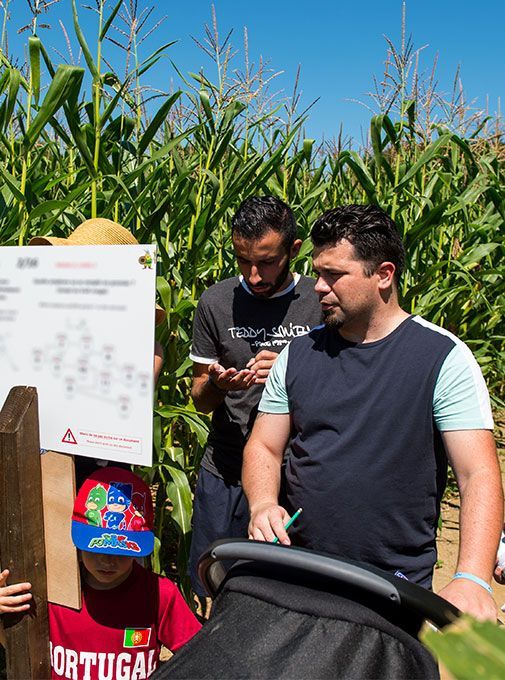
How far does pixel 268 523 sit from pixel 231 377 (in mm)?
728

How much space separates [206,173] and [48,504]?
193 cm

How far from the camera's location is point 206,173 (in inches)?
127

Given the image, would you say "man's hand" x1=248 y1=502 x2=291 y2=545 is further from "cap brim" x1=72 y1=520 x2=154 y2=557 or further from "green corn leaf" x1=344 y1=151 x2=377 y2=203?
"green corn leaf" x1=344 y1=151 x2=377 y2=203

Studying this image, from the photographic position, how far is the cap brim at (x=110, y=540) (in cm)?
172

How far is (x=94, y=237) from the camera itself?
6.66 feet

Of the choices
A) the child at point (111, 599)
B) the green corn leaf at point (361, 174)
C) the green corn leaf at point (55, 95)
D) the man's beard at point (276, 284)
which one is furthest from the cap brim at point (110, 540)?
the green corn leaf at point (361, 174)

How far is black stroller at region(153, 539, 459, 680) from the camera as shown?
1030mm

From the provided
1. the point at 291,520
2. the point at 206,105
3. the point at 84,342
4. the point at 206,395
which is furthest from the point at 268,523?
the point at 206,105

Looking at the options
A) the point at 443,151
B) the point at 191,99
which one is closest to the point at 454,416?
the point at 191,99

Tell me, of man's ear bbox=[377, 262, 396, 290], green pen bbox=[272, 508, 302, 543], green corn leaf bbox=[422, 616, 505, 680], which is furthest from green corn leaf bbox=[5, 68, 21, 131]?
green corn leaf bbox=[422, 616, 505, 680]

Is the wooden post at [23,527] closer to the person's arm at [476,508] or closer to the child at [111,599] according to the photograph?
the child at [111,599]

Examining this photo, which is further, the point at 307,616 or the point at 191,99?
the point at 191,99

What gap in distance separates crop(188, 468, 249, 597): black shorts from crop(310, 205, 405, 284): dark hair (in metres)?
1.14

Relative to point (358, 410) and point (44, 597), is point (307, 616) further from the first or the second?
point (44, 597)
